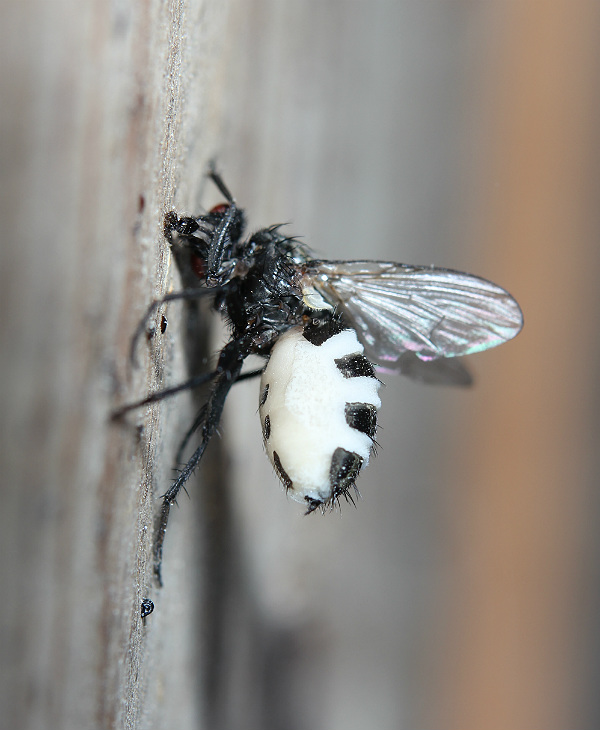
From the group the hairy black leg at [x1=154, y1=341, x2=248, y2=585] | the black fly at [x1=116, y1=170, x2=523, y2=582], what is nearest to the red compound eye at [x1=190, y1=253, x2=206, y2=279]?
the black fly at [x1=116, y1=170, x2=523, y2=582]

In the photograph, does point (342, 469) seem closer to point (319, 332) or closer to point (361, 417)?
point (361, 417)

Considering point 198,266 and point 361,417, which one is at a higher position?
point 198,266

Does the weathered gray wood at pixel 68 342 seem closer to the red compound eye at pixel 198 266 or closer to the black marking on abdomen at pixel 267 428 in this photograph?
the black marking on abdomen at pixel 267 428

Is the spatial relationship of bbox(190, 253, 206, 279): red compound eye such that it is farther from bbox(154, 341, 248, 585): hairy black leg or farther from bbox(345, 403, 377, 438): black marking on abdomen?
bbox(345, 403, 377, 438): black marking on abdomen

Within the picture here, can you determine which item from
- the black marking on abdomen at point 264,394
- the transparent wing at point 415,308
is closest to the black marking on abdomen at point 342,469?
the black marking on abdomen at point 264,394

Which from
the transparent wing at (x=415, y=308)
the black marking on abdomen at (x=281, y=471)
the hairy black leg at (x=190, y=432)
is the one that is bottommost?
the black marking on abdomen at (x=281, y=471)

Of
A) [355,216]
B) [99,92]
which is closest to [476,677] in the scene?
[355,216]

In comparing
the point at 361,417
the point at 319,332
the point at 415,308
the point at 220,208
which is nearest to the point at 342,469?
the point at 361,417

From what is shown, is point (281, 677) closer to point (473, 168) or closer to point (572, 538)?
point (572, 538)
